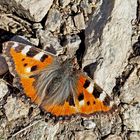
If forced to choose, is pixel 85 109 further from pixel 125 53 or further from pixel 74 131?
pixel 125 53

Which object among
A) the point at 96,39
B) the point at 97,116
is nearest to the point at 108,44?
the point at 96,39

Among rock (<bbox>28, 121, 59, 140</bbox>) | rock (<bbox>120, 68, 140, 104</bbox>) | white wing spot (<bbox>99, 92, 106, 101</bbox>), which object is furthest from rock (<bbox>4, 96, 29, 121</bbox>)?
rock (<bbox>120, 68, 140, 104</bbox>)

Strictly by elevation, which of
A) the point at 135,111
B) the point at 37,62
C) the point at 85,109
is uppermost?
the point at 37,62

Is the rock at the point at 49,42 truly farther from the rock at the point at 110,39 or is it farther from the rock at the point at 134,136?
the rock at the point at 134,136

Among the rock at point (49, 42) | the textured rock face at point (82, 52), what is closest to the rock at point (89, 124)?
the textured rock face at point (82, 52)

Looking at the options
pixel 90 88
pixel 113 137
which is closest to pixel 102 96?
pixel 90 88
